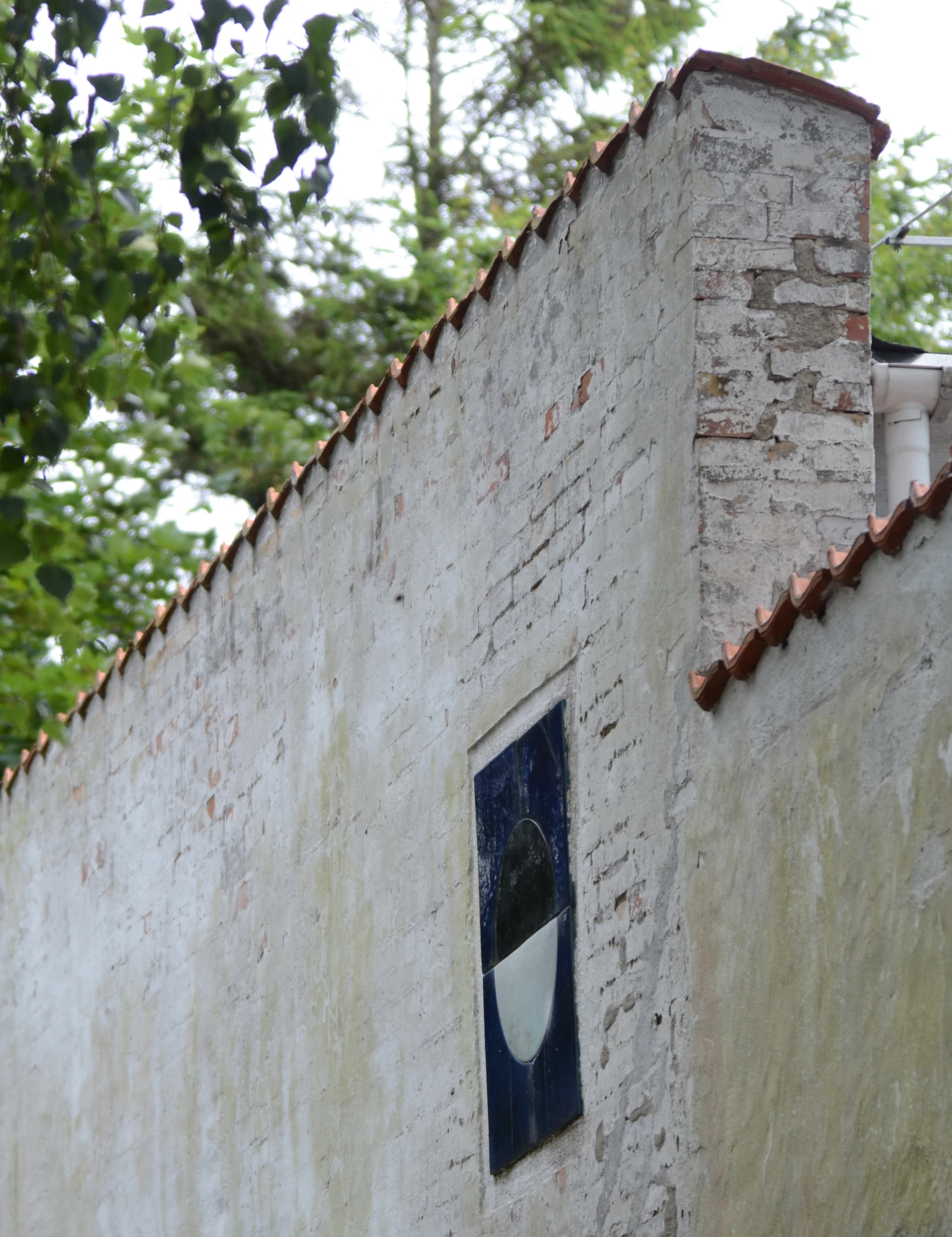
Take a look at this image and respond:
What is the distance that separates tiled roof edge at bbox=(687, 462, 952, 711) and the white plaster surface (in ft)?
0.18

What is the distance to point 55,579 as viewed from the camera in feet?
17.0

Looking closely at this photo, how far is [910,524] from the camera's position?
4.79 metres

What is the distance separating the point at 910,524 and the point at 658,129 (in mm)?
1925

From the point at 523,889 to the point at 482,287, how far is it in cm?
196

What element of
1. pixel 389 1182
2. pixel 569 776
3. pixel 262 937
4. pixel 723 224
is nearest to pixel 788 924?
pixel 569 776

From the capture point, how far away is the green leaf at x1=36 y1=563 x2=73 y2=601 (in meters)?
5.13

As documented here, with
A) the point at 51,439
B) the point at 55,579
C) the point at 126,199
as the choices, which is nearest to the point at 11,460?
the point at 51,439

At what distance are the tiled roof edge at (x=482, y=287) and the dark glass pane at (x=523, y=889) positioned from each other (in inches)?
71.0

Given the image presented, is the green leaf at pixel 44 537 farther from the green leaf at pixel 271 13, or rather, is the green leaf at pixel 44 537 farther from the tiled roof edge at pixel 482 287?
the tiled roof edge at pixel 482 287

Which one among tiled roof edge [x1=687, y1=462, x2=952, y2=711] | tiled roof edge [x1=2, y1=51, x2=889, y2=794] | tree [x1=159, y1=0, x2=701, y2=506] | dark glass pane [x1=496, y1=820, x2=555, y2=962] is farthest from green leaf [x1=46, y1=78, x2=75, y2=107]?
tree [x1=159, y1=0, x2=701, y2=506]

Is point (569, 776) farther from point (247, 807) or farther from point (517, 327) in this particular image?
point (247, 807)

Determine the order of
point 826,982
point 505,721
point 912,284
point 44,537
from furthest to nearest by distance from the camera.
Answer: point 912,284 → point 505,721 → point 44,537 → point 826,982

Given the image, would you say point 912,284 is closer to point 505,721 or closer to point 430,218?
point 430,218

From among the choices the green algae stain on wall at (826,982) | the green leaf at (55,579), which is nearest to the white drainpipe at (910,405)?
the green algae stain on wall at (826,982)
